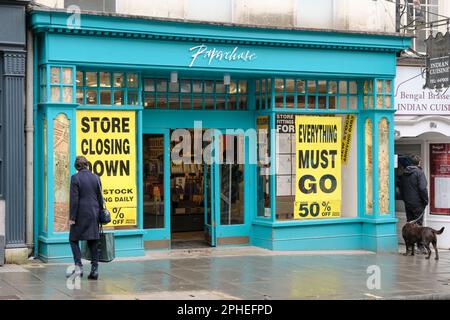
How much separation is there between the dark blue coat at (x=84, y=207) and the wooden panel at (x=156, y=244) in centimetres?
375

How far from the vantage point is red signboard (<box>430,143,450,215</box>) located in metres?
16.8

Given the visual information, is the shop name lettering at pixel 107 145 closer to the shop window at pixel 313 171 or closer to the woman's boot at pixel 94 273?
the woman's boot at pixel 94 273

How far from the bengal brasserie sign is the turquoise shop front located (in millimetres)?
755

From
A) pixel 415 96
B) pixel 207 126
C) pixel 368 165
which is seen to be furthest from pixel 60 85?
pixel 415 96

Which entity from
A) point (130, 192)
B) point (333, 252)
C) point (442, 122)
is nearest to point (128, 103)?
point (130, 192)

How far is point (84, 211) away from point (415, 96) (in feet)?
28.9

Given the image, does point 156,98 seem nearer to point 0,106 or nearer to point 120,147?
point 120,147

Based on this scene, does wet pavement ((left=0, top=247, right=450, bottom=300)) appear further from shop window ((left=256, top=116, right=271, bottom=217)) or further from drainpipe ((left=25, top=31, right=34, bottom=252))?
shop window ((left=256, top=116, right=271, bottom=217))

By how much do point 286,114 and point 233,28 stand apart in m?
2.25

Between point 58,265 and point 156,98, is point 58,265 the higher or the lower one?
the lower one

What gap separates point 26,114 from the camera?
12.6 m

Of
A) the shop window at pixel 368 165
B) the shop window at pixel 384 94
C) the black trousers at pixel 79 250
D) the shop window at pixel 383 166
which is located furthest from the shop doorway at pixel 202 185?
the black trousers at pixel 79 250

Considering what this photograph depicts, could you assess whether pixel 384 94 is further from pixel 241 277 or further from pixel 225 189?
pixel 241 277
